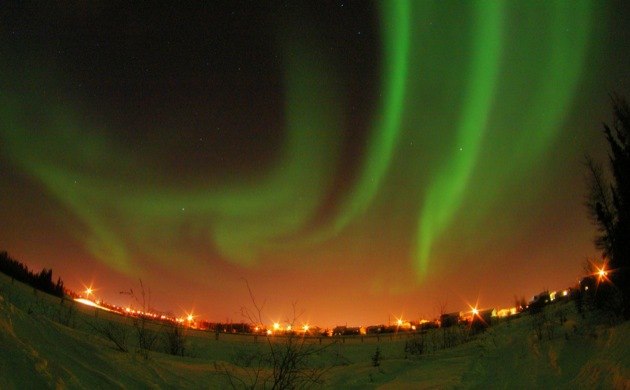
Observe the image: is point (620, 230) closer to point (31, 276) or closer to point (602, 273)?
point (602, 273)

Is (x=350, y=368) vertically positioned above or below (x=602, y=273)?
below

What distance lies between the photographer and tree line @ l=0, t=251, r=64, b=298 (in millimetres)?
35381

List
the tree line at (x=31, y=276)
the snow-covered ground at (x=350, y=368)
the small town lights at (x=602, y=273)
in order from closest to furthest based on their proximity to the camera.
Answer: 1. the snow-covered ground at (x=350, y=368)
2. the small town lights at (x=602, y=273)
3. the tree line at (x=31, y=276)

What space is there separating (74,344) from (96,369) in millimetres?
603

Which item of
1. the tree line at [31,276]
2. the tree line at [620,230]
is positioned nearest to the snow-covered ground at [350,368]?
the tree line at [620,230]

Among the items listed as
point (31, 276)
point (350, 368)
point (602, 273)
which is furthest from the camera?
point (31, 276)

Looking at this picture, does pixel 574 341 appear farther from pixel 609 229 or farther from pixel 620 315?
pixel 609 229

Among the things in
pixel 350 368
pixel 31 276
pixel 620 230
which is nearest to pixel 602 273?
pixel 620 230

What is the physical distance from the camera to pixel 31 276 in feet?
125

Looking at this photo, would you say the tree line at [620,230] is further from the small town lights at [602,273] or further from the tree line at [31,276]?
the tree line at [31,276]

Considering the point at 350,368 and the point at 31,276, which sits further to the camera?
the point at 31,276

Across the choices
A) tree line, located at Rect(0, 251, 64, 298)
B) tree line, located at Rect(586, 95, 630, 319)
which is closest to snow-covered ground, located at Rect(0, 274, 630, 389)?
tree line, located at Rect(586, 95, 630, 319)

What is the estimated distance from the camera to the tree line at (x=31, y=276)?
3538 cm

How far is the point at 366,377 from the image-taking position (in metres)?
10.6
